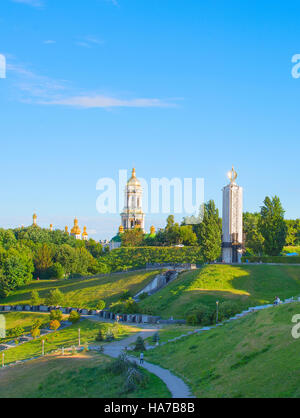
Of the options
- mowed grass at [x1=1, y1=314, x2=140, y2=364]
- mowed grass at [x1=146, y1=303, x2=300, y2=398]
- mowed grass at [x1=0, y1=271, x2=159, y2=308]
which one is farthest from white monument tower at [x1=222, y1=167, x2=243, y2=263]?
mowed grass at [x1=146, y1=303, x2=300, y2=398]

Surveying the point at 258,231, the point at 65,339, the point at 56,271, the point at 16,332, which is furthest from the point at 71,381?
the point at 56,271

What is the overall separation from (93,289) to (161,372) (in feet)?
148

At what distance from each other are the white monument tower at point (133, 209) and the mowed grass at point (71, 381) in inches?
3762

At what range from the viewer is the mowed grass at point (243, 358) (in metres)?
24.8

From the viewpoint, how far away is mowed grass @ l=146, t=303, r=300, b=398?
24.8m

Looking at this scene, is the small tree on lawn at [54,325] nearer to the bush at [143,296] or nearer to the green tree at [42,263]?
the bush at [143,296]

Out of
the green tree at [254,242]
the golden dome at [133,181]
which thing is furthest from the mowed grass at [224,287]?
the golden dome at [133,181]

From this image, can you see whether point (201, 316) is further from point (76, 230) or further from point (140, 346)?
point (76, 230)

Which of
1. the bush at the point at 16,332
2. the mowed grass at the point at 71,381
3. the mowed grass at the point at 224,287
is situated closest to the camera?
the mowed grass at the point at 71,381

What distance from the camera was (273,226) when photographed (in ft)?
241

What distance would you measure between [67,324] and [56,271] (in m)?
40.2
